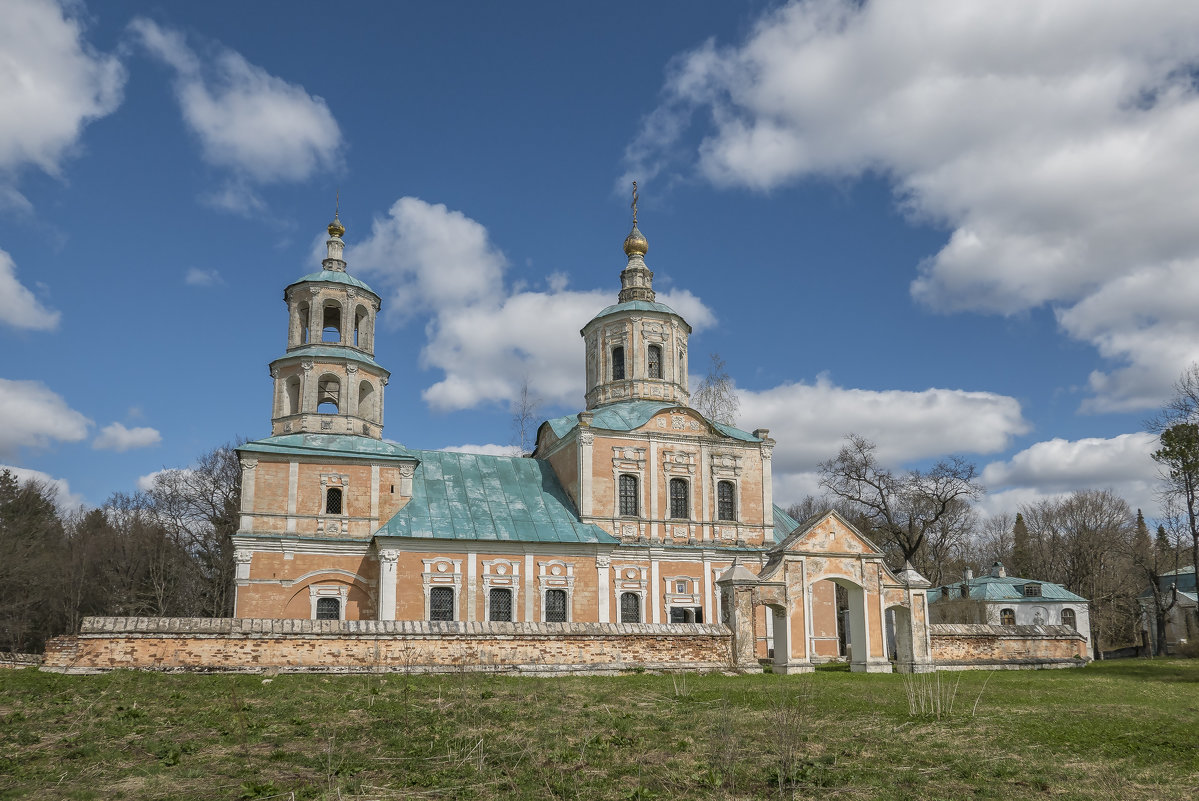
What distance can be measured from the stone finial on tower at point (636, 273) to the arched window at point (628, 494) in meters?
8.17

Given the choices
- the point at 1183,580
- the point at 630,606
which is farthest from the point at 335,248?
the point at 1183,580

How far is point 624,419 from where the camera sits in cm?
2970

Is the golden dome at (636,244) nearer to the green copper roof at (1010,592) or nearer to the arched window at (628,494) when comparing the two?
the arched window at (628,494)

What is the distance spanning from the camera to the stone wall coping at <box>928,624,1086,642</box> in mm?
20234

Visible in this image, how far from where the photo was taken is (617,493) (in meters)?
28.4

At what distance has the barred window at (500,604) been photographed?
2583 centimetres

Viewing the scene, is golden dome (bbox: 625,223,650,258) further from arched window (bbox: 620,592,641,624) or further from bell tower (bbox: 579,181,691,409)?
arched window (bbox: 620,592,641,624)

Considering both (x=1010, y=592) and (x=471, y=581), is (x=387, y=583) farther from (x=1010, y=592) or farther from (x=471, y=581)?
(x=1010, y=592)

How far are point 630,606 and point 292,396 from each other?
1261cm

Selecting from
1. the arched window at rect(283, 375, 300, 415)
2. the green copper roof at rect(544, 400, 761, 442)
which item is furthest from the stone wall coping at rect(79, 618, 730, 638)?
the arched window at rect(283, 375, 300, 415)

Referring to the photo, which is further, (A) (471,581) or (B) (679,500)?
(B) (679,500)

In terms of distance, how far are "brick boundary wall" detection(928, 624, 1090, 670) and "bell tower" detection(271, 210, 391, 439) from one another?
1785 centimetres

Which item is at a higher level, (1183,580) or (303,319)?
(303,319)

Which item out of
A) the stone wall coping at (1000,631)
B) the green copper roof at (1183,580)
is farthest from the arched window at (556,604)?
the green copper roof at (1183,580)
